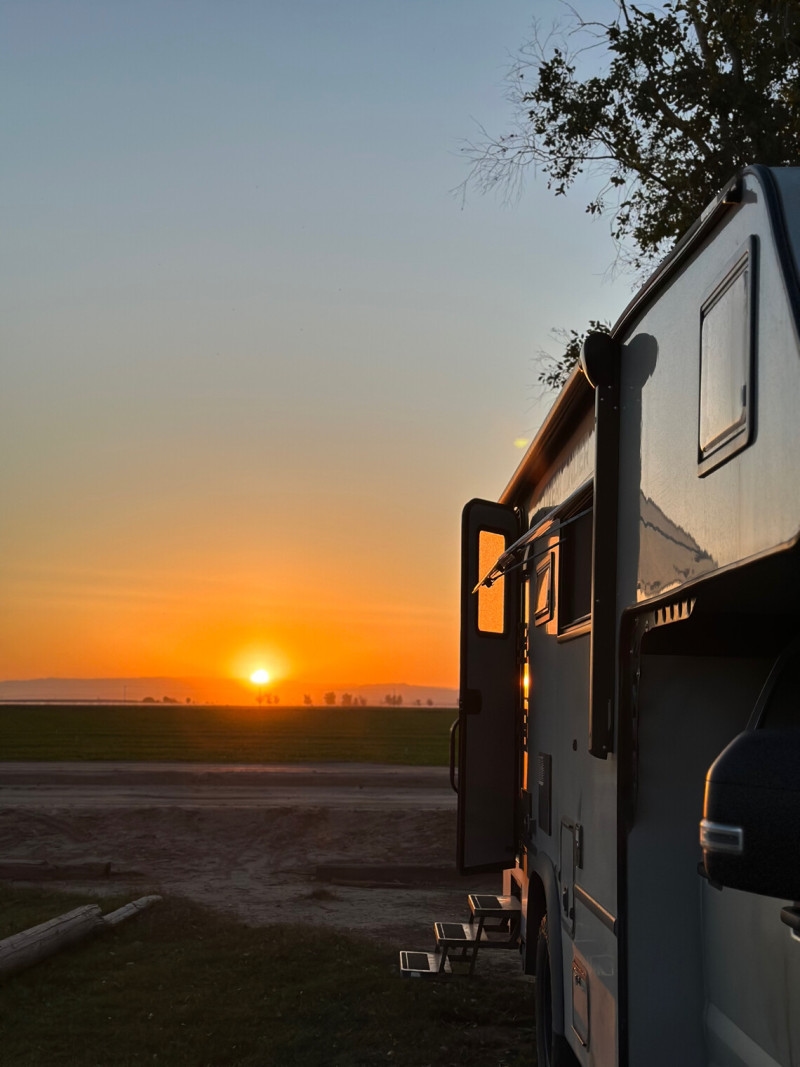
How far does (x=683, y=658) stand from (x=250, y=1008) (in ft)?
19.9

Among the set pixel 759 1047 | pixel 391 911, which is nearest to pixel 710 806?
pixel 759 1047

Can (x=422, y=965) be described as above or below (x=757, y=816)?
below

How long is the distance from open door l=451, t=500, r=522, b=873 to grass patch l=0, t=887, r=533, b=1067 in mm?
1364

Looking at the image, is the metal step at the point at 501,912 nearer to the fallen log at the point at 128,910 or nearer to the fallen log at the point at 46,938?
the fallen log at the point at 46,938

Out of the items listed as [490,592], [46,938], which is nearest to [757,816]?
[490,592]

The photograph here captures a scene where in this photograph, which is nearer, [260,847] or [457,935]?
[457,935]

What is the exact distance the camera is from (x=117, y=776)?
27266 mm

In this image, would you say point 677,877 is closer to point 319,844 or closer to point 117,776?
point 319,844

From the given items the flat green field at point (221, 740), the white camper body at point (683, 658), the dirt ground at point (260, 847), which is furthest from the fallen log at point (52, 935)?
the flat green field at point (221, 740)

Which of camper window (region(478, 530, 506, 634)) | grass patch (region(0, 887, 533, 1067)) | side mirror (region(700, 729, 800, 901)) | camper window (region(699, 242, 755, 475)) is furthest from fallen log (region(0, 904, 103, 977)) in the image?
side mirror (region(700, 729, 800, 901))

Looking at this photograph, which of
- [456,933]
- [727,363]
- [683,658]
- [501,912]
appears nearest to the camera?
[727,363]

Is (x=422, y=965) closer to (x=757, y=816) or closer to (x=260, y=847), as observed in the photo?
(x=757, y=816)

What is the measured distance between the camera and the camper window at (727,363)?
9.11ft

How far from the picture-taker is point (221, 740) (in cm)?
4806
